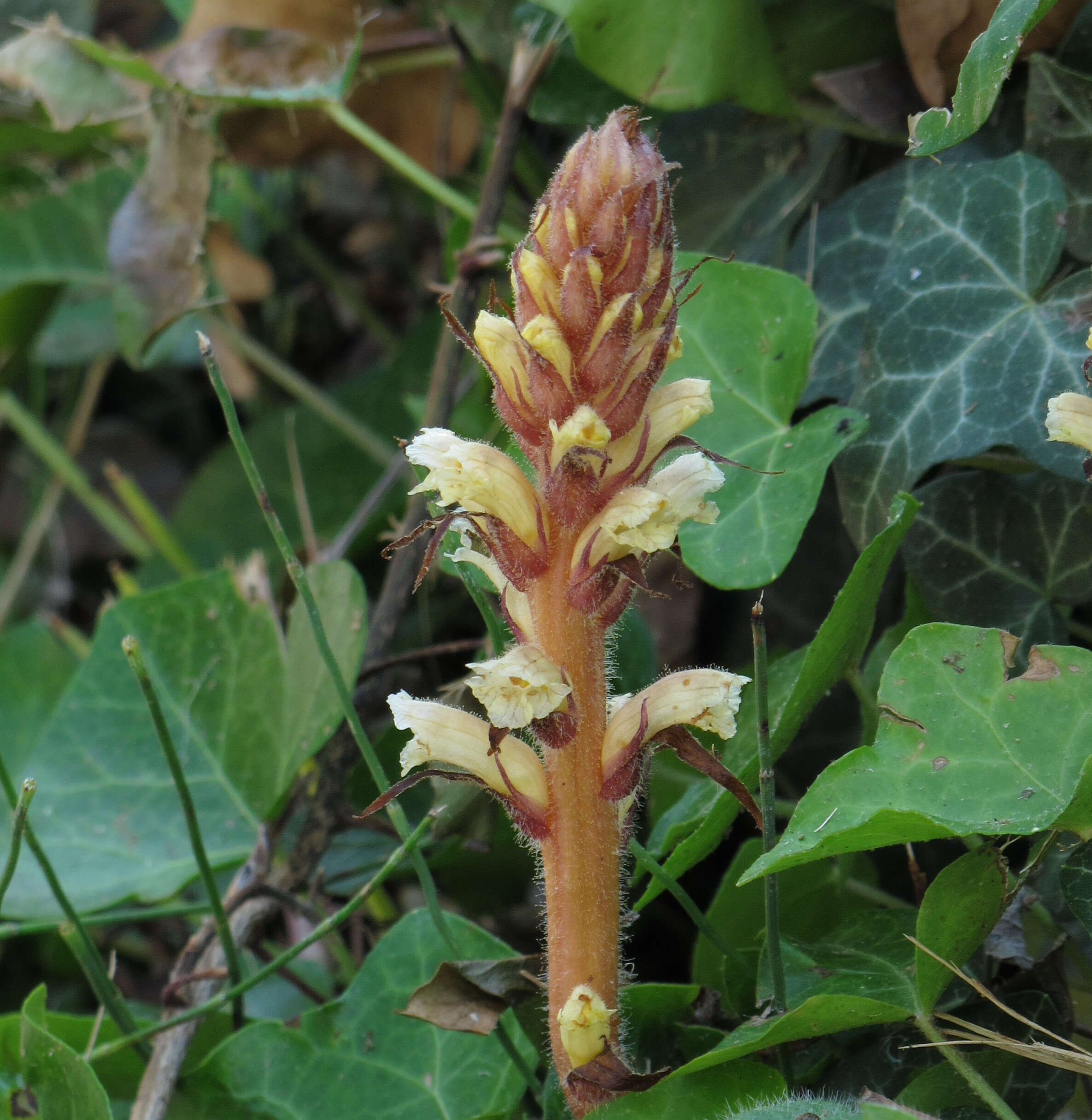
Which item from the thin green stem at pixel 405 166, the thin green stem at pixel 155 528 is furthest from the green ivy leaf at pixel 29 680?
the thin green stem at pixel 405 166

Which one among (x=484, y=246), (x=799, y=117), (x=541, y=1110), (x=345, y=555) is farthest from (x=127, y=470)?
(x=541, y=1110)

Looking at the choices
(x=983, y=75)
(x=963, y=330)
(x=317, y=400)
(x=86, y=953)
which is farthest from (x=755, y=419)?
(x=317, y=400)

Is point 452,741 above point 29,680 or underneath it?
above

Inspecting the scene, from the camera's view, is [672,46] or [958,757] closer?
Result: [958,757]

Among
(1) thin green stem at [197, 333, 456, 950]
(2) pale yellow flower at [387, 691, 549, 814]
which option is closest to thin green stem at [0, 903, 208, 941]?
(1) thin green stem at [197, 333, 456, 950]

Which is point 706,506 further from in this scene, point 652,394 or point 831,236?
point 831,236

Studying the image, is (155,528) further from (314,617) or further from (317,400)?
(314,617)
